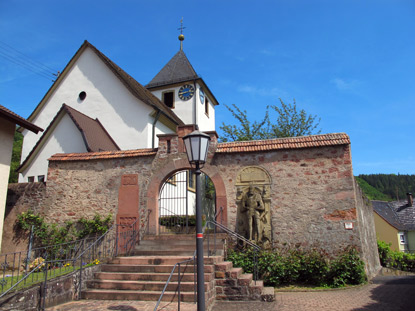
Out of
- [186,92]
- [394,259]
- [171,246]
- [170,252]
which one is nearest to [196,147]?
[170,252]

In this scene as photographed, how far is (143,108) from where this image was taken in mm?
17062

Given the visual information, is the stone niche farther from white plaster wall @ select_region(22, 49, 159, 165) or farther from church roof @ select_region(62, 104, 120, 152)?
white plaster wall @ select_region(22, 49, 159, 165)

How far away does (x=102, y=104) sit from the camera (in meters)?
17.8

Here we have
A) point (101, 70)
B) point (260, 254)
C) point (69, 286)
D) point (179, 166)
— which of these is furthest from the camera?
point (101, 70)

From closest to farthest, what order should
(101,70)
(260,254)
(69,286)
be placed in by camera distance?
(69,286) < (260,254) < (101,70)

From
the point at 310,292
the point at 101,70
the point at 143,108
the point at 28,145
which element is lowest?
the point at 310,292

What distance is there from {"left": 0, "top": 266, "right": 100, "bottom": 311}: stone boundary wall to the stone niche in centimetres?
424

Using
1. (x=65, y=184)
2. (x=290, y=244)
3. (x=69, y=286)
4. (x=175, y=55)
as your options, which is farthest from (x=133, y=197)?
(x=175, y=55)

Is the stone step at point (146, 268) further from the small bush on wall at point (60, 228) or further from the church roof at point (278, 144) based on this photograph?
the church roof at point (278, 144)

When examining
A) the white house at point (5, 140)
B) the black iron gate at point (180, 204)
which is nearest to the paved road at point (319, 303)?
the white house at point (5, 140)

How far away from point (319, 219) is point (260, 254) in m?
2.01

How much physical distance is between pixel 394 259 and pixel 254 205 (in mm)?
18334

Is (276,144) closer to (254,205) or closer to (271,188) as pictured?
(271,188)

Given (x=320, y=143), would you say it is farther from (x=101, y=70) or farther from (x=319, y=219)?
(x=101, y=70)
